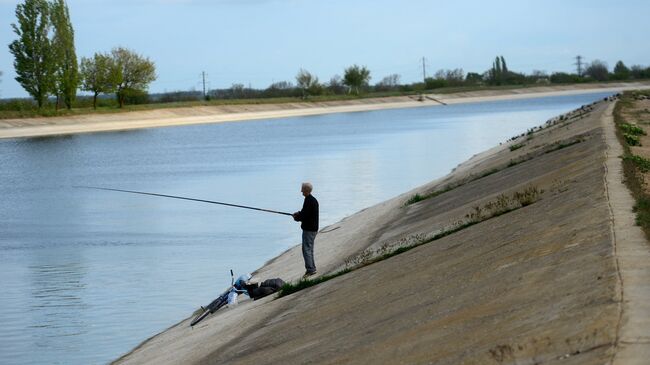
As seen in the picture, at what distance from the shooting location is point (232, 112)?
404 feet

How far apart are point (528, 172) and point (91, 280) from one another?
9371 mm

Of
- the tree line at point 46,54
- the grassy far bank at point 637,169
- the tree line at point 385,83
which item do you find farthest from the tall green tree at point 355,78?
the grassy far bank at point 637,169

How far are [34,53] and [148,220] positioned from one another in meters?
70.1

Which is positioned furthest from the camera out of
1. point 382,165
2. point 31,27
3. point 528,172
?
point 31,27

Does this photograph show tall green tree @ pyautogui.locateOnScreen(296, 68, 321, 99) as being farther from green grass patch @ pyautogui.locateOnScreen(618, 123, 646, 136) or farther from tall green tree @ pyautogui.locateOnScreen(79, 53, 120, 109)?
green grass patch @ pyautogui.locateOnScreen(618, 123, 646, 136)

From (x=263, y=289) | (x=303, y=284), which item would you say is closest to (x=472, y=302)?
(x=303, y=284)

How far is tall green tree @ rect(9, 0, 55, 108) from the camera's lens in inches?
3750

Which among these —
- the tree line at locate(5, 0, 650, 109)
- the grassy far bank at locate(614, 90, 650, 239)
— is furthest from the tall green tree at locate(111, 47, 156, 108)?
the grassy far bank at locate(614, 90, 650, 239)

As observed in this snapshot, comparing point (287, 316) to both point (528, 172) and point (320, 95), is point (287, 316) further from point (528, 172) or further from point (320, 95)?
A: point (320, 95)

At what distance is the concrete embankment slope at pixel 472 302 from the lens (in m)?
8.02

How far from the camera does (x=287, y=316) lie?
1350 cm

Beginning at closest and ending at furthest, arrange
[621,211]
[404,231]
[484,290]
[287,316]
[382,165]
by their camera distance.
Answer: [484,290] < [621,211] < [287,316] < [404,231] < [382,165]

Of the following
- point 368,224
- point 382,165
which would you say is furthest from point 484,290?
point 382,165

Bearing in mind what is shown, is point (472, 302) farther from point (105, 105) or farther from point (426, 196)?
point (105, 105)
